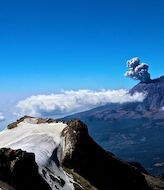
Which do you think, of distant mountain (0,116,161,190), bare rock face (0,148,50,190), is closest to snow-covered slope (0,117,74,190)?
distant mountain (0,116,161,190)

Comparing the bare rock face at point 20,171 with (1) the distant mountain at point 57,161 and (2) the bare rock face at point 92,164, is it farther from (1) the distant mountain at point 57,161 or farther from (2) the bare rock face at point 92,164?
(2) the bare rock face at point 92,164

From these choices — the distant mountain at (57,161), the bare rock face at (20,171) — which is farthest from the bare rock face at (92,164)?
the bare rock face at (20,171)

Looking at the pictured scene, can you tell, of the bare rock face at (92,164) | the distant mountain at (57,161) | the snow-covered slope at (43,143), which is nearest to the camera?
the distant mountain at (57,161)

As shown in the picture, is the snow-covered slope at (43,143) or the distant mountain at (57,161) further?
the snow-covered slope at (43,143)

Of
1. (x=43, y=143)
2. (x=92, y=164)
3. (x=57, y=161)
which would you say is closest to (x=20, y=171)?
(x=57, y=161)

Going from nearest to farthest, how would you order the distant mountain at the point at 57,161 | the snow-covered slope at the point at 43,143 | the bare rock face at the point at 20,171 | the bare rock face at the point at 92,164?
the bare rock face at the point at 20,171
the distant mountain at the point at 57,161
the snow-covered slope at the point at 43,143
the bare rock face at the point at 92,164

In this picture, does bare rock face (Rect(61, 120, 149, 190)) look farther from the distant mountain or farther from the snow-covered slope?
the snow-covered slope

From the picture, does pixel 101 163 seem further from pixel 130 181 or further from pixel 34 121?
pixel 34 121
